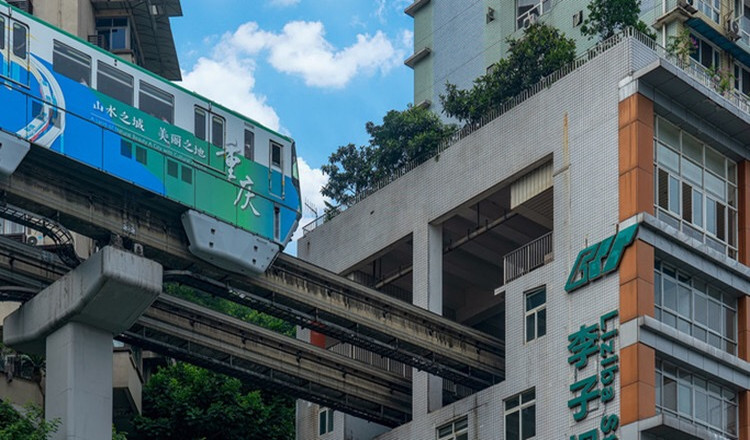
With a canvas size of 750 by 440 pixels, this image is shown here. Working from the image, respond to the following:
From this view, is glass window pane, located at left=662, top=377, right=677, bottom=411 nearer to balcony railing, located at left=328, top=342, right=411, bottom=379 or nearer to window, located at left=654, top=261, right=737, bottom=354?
window, located at left=654, top=261, right=737, bottom=354

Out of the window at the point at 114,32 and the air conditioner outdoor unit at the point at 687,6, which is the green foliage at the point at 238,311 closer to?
the window at the point at 114,32

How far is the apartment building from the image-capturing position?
51938 mm

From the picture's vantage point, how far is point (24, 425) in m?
43.7

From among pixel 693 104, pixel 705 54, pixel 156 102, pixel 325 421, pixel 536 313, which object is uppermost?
pixel 705 54

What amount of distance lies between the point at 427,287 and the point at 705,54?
682 inches

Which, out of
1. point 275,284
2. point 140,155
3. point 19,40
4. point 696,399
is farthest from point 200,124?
point 696,399

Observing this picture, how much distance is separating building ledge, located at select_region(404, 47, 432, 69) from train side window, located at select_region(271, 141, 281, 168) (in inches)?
1119

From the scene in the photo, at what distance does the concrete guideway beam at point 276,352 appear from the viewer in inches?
2100

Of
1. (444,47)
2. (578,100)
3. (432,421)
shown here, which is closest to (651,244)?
(578,100)

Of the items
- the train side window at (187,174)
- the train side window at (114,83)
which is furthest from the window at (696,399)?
the train side window at (114,83)

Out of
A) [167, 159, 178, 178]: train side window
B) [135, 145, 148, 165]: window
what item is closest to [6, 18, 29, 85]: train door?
[135, 145, 148, 165]: window

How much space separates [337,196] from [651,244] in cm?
2534

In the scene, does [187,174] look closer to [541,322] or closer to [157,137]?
[157,137]

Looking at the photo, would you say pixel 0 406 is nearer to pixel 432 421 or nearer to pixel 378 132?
pixel 432 421
